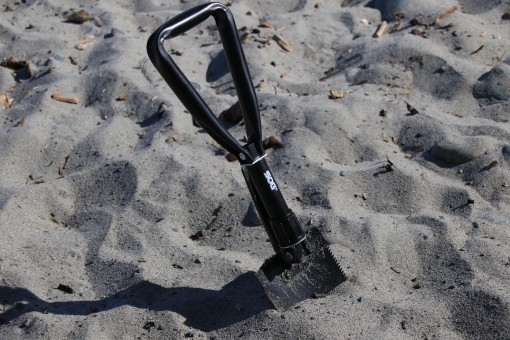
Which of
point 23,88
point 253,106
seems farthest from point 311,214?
point 23,88

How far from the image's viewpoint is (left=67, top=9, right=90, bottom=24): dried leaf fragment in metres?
4.17

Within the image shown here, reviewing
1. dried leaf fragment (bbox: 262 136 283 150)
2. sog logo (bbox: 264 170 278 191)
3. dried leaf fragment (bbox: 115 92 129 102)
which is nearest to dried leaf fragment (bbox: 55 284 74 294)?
sog logo (bbox: 264 170 278 191)

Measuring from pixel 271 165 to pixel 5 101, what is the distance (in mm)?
1316

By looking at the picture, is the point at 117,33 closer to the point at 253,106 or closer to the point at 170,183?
the point at 170,183

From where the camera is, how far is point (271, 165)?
123 inches

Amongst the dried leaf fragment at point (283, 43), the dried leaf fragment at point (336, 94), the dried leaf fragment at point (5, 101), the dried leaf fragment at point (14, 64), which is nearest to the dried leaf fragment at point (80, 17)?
the dried leaf fragment at point (14, 64)

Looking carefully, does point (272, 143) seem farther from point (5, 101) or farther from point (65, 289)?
point (5, 101)

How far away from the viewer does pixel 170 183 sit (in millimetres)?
3008

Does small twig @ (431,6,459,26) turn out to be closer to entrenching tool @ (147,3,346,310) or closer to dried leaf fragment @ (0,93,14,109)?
entrenching tool @ (147,3,346,310)

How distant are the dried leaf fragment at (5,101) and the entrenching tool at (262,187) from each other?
5.14ft

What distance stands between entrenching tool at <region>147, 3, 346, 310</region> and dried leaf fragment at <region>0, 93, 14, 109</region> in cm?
157

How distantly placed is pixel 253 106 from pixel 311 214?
0.59m

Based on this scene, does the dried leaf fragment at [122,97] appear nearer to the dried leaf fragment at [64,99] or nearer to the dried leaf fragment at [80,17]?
the dried leaf fragment at [64,99]

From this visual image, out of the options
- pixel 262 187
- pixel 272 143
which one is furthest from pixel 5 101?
pixel 262 187
